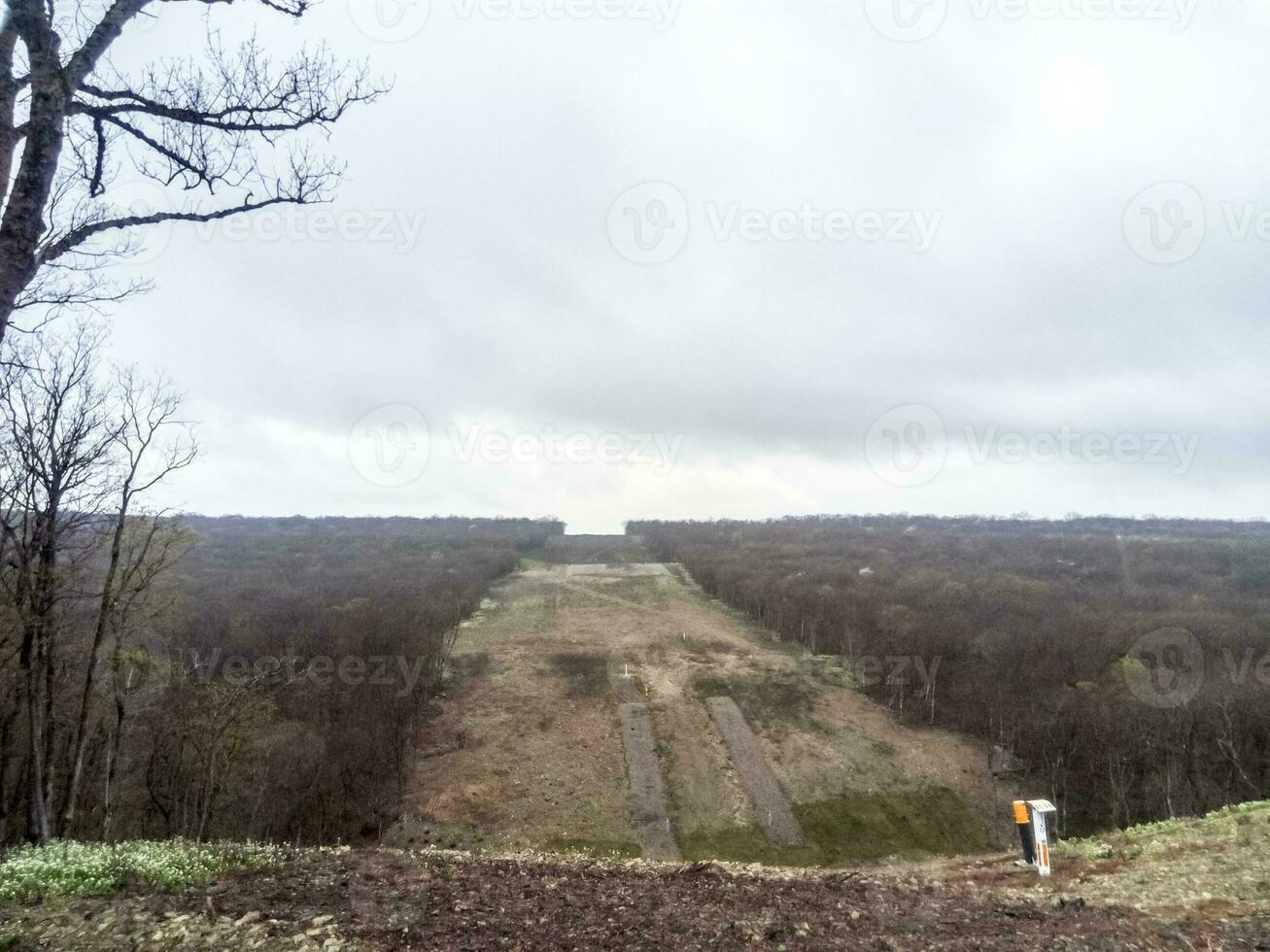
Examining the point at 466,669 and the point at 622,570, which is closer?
the point at 466,669

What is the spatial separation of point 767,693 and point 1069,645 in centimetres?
1673

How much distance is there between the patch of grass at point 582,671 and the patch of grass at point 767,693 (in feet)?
17.1

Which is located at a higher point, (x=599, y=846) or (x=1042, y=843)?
(x=1042, y=843)

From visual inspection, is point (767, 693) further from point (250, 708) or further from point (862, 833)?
point (250, 708)

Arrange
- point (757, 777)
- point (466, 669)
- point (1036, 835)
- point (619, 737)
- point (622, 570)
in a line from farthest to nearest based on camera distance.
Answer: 1. point (622, 570)
2. point (466, 669)
3. point (619, 737)
4. point (757, 777)
5. point (1036, 835)

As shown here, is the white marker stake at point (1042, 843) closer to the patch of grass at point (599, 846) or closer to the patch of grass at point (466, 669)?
the patch of grass at point (599, 846)

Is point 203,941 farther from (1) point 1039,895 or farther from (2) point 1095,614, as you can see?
(2) point 1095,614

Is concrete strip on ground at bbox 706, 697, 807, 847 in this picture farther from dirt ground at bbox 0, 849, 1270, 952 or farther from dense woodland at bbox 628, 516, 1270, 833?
Result: dirt ground at bbox 0, 849, 1270, 952

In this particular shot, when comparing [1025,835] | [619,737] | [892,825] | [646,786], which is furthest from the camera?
[619,737]

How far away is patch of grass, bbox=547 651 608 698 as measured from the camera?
36.8 metres

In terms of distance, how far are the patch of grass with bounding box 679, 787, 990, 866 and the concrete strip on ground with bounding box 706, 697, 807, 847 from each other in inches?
16.2

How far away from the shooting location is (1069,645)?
124 ft

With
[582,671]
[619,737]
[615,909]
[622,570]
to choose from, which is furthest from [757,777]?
[622,570]

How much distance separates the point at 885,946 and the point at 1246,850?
21.5 ft
